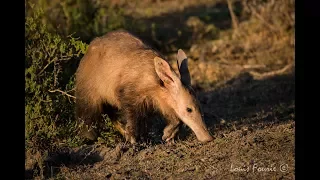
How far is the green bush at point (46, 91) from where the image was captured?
7.05 meters

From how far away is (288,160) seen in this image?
233 inches

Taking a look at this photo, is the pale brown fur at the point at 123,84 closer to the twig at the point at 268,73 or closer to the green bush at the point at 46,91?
the green bush at the point at 46,91

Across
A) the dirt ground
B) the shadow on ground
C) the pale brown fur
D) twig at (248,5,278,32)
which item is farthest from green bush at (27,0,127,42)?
twig at (248,5,278,32)

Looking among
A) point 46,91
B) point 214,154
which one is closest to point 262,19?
point 46,91

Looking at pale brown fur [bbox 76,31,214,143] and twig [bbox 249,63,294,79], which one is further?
twig [bbox 249,63,294,79]

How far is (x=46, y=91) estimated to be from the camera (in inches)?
291

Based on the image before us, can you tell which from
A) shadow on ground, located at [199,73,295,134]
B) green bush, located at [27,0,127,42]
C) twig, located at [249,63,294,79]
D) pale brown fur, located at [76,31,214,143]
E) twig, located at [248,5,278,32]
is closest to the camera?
pale brown fur, located at [76,31,214,143]

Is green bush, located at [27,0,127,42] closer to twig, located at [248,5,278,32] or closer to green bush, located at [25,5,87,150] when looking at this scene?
green bush, located at [25,5,87,150]

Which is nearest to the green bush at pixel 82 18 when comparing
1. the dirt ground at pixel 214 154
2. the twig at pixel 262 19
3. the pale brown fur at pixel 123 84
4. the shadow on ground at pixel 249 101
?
the shadow on ground at pixel 249 101

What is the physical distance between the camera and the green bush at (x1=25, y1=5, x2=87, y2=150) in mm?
7047

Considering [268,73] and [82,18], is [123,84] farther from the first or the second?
[268,73]

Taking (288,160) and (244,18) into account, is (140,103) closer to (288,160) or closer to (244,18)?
(288,160)
